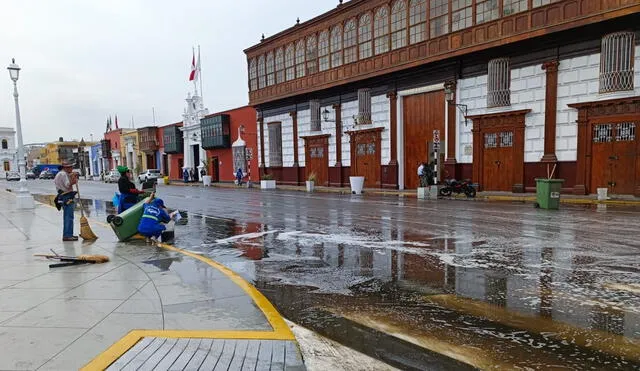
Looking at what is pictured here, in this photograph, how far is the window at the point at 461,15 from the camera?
21188 mm

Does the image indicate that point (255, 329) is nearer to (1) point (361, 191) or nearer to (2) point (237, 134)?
(1) point (361, 191)

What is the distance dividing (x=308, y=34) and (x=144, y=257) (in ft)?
85.3

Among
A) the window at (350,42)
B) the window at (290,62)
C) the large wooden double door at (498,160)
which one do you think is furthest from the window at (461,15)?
the window at (290,62)

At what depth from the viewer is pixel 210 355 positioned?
3572 millimetres

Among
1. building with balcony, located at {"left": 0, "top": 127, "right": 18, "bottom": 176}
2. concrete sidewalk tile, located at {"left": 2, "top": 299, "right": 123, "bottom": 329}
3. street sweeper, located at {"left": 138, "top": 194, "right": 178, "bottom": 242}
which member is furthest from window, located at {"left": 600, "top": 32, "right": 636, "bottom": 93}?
building with balcony, located at {"left": 0, "top": 127, "right": 18, "bottom": 176}

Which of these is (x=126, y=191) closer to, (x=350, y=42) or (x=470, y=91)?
(x=470, y=91)

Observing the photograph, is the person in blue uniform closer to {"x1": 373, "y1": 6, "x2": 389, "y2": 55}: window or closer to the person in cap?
the person in cap

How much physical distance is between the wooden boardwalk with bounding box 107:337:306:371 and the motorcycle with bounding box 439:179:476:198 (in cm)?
1772

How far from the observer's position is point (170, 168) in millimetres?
57000

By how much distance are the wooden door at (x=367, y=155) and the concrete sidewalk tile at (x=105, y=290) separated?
22179 mm

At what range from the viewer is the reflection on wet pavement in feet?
12.5

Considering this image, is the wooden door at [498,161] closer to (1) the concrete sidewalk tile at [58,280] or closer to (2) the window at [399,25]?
(2) the window at [399,25]

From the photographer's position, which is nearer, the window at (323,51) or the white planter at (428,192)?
the white planter at (428,192)

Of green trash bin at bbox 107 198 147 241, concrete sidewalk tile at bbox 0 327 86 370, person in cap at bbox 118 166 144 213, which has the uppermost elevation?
person in cap at bbox 118 166 144 213
